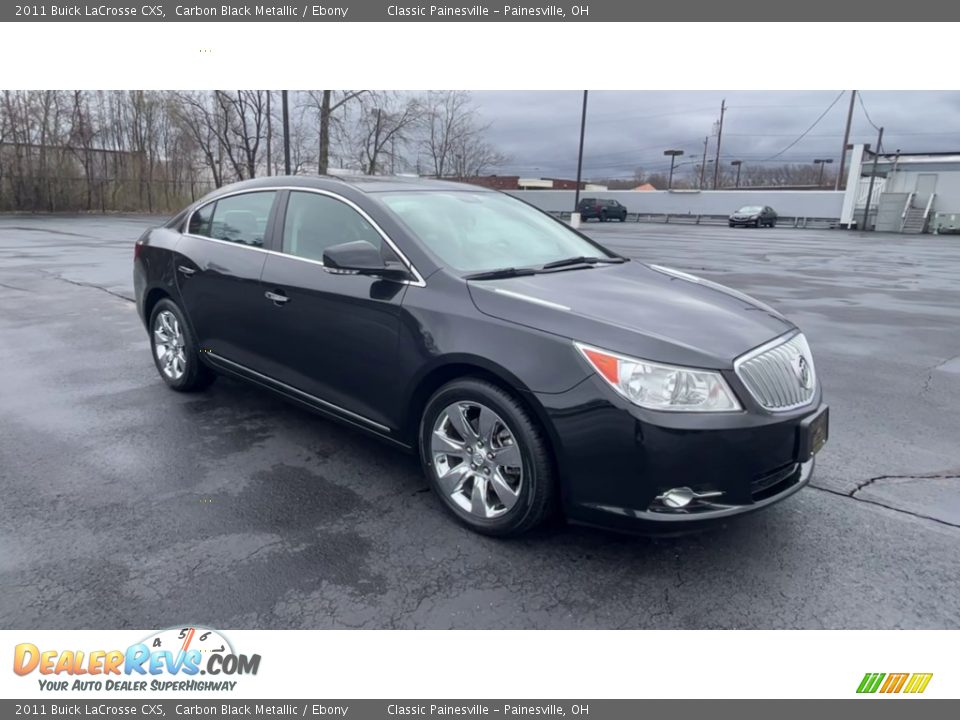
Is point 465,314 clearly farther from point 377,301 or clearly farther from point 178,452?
point 178,452

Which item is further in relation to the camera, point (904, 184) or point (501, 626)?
point (904, 184)

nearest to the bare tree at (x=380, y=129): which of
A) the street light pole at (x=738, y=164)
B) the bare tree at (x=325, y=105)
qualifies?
the bare tree at (x=325, y=105)

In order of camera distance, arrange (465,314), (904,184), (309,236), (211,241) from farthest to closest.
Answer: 1. (904,184)
2. (211,241)
3. (309,236)
4. (465,314)

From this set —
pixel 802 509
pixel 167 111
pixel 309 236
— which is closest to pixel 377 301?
pixel 309 236

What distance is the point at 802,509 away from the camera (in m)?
3.54

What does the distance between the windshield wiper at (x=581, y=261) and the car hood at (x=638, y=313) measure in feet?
0.46

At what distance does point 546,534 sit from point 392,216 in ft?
6.20

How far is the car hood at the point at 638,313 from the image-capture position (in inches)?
111

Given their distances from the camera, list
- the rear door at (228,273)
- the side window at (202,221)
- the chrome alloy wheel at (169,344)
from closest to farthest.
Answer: the rear door at (228,273)
the side window at (202,221)
the chrome alloy wheel at (169,344)

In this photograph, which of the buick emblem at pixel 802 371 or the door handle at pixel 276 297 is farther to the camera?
the door handle at pixel 276 297

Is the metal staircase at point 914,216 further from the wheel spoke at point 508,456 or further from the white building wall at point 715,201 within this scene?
the wheel spoke at point 508,456

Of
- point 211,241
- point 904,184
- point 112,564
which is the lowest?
point 112,564

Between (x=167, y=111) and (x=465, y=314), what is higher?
(x=167, y=111)

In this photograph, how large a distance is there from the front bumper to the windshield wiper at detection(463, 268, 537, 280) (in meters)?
0.84
